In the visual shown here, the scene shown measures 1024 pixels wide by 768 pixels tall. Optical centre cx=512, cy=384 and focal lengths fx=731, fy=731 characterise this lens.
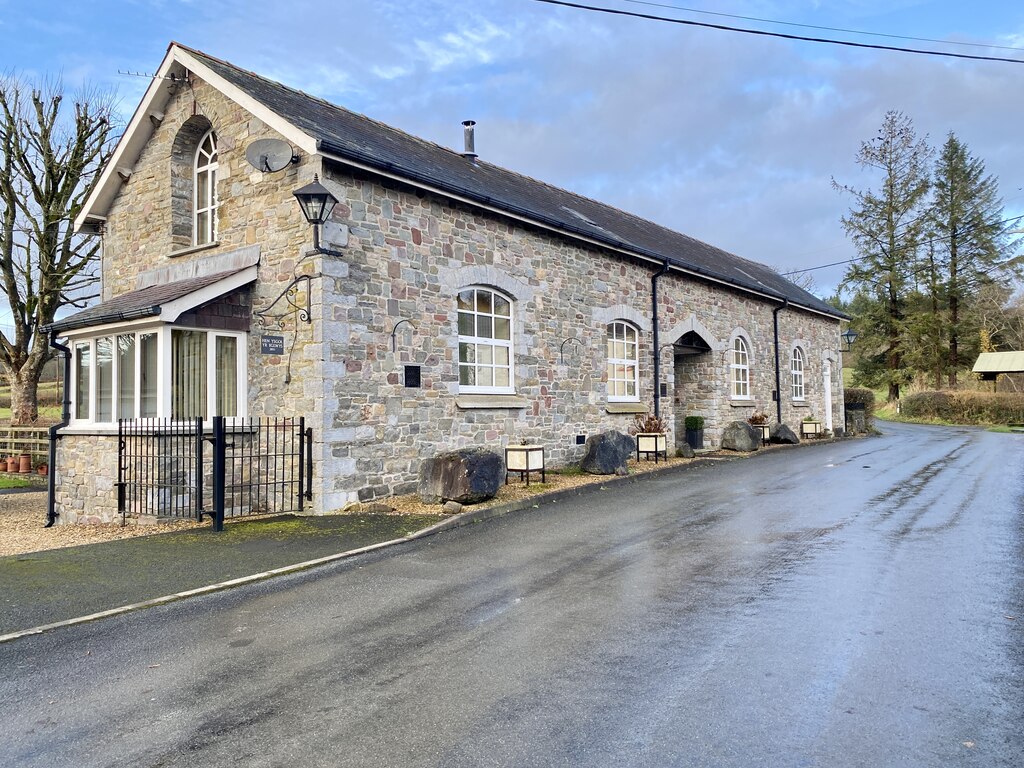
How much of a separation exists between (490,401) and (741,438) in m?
9.06

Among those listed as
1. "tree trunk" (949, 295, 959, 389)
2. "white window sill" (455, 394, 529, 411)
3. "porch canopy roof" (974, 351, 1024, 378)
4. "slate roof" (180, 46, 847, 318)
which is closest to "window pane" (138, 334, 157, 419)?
"slate roof" (180, 46, 847, 318)

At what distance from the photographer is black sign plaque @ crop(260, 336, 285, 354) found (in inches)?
387

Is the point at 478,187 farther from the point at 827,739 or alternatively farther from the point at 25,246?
the point at 25,246

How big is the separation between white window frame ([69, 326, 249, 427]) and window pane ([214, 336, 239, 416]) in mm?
34

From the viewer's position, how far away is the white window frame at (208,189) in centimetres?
1191

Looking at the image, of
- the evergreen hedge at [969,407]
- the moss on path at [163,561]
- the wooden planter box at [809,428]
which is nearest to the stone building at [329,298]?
the moss on path at [163,561]

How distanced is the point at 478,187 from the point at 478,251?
138 centimetres

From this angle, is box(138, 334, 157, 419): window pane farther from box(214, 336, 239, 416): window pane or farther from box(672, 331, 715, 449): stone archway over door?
box(672, 331, 715, 449): stone archway over door

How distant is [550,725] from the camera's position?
11.0 ft

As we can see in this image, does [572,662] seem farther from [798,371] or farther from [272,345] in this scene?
[798,371]

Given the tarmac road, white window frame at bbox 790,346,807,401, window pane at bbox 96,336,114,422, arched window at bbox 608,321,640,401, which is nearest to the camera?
the tarmac road

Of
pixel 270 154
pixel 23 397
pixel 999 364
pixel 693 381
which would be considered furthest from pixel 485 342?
pixel 999 364

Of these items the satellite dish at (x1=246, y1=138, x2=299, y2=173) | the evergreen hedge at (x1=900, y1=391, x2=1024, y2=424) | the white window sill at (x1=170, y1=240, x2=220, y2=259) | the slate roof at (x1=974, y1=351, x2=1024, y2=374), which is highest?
the satellite dish at (x1=246, y1=138, x2=299, y2=173)

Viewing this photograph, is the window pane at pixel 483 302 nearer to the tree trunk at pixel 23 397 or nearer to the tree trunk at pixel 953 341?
the tree trunk at pixel 23 397
